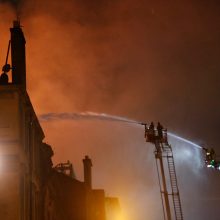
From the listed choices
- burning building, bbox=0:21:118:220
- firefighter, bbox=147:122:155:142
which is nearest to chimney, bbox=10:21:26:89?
burning building, bbox=0:21:118:220

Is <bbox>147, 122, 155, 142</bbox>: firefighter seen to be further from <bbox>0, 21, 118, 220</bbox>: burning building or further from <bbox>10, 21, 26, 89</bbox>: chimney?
<bbox>10, 21, 26, 89</bbox>: chimney

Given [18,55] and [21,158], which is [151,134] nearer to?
[18,55]

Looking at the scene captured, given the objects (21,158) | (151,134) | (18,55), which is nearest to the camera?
(21,158)

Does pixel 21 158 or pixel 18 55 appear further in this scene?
pixel 18 55

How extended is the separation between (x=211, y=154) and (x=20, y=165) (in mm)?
11426

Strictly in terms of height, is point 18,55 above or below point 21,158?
above

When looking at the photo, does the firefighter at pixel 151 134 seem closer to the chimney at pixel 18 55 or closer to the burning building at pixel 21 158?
the burning building at pixel 21 158

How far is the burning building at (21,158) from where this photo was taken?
65.8 feet

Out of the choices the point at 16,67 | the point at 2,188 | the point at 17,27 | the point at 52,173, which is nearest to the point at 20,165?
the point at 2,188

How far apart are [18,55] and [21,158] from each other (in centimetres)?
611

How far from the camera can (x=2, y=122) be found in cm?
2128

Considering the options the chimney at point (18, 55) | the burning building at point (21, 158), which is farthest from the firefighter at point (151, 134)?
the chimney at point (18, 55)

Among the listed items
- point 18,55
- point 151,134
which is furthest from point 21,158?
point 151,134

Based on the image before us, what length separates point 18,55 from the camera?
947 inches
